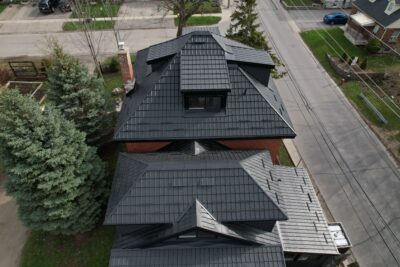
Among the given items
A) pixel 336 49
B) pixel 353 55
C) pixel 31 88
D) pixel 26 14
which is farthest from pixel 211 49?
pixel 26 14

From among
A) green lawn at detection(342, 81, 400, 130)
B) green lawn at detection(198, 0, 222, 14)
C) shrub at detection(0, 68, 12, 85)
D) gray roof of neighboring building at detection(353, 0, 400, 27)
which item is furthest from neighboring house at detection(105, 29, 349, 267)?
green lawn at detection(198, 0, 222, 14)

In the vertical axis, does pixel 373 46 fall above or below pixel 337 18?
below

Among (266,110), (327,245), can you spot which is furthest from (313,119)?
(327,245)

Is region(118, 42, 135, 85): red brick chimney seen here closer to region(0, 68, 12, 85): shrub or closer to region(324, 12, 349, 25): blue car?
region(0, 68, 12, 85): shrub

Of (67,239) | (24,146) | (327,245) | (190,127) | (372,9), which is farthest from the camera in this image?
(372,9)

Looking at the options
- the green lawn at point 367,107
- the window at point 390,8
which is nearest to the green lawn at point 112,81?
the green lawn at point 367,107

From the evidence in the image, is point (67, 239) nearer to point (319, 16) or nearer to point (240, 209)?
point (240, 209)

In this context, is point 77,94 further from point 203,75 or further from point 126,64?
point 203,75
